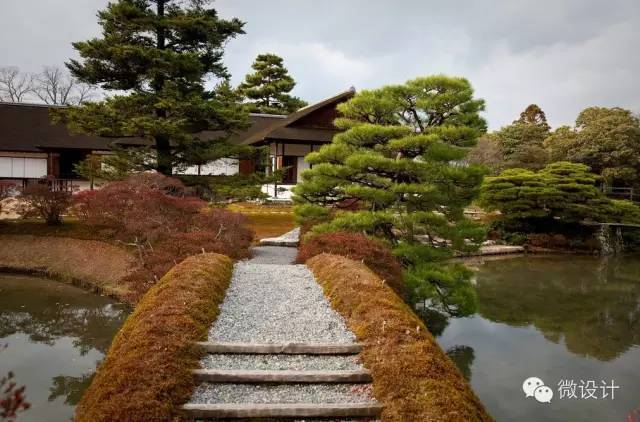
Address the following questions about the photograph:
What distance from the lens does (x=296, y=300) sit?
6.74 metres

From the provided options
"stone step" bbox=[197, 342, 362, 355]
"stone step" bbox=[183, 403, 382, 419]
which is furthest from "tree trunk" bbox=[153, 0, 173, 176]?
"stone step" bbox=[183, 403, 382, 419]

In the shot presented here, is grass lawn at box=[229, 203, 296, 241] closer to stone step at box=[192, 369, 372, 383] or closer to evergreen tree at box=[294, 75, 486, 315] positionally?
evergreen tree at box=[294, 75, 486, 315]

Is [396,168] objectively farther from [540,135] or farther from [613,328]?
[540,135]

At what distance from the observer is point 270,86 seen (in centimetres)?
3566

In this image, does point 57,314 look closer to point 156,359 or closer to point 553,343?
point 156,359

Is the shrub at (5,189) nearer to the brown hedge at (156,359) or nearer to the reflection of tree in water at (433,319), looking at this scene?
the brown hedge at (156,359)

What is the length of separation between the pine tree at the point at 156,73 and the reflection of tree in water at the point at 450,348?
26.4 feet

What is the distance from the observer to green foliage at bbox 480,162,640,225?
20.2 meters

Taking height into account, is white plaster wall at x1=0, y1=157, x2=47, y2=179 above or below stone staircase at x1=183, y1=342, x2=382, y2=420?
above

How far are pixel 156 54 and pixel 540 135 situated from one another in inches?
1100

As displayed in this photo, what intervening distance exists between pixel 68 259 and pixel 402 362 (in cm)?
1178

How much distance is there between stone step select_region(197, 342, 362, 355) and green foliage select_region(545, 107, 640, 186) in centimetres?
2510

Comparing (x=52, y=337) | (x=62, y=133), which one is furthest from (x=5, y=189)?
(x=62, y=133)

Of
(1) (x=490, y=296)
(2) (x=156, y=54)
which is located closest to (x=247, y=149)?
(2) (x=156, y=54)
